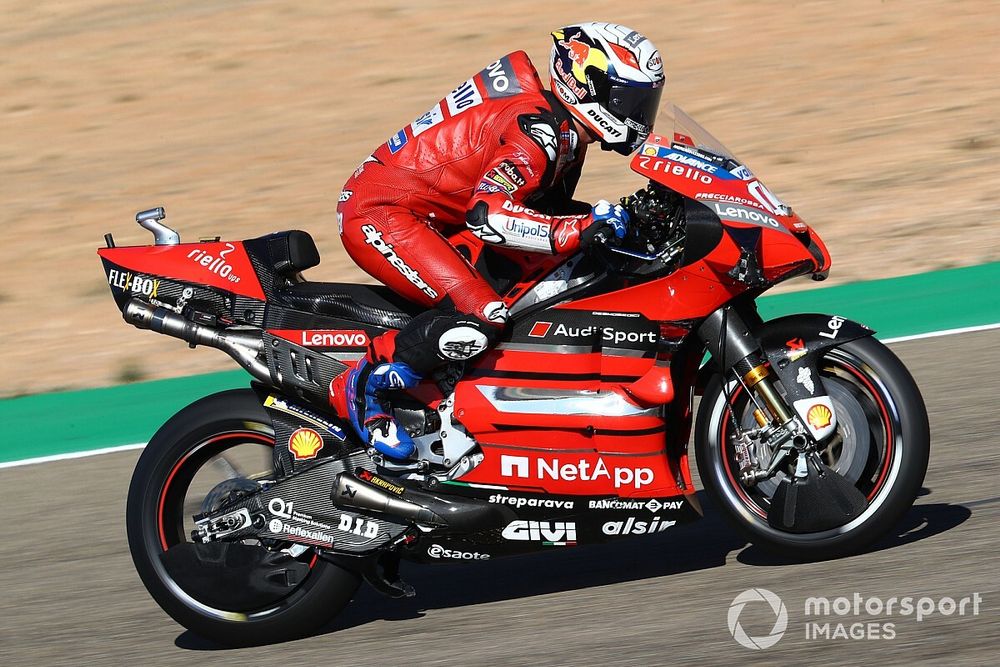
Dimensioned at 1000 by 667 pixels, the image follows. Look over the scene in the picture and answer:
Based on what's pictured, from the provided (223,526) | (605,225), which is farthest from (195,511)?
(605,225)

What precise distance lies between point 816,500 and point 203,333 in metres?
2.19

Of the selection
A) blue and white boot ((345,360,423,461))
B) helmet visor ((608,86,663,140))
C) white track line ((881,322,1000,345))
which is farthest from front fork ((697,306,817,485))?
white track line ((881,322,1000,345))

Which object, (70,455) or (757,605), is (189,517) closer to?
(757,605)

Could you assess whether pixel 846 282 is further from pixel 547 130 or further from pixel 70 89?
pixel 70 89

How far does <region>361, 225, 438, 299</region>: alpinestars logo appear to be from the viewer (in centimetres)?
471

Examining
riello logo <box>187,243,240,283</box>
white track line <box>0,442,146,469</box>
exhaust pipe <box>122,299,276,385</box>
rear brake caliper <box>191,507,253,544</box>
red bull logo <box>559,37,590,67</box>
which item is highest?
red bull logo <box>559,37,590,67</box>

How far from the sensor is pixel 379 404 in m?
4.69

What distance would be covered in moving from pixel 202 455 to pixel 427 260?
42.0 inches

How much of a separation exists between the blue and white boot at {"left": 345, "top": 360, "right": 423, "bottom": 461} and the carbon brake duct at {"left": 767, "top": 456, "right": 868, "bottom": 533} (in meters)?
1.26

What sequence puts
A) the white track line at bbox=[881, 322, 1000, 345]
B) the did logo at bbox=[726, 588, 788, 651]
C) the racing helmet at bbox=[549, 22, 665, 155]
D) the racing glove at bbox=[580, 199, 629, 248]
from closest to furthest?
the did logo at bbox=[726, 588, 788, 651] < the racing glove at bbox=[580, 199, 629, 248] < the racing helmet at bbox=[549, 22, 665, 155] < the white track line at bbox=[881, 322, 1000, 345]

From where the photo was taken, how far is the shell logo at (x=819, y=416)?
4.48 meters

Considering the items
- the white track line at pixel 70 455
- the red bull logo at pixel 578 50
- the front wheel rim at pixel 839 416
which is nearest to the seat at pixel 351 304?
the red bull logo at pixel 578 50

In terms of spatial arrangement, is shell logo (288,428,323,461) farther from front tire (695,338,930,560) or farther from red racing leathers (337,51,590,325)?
front tire (695,338,930,560)

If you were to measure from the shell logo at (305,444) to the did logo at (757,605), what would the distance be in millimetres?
1526
